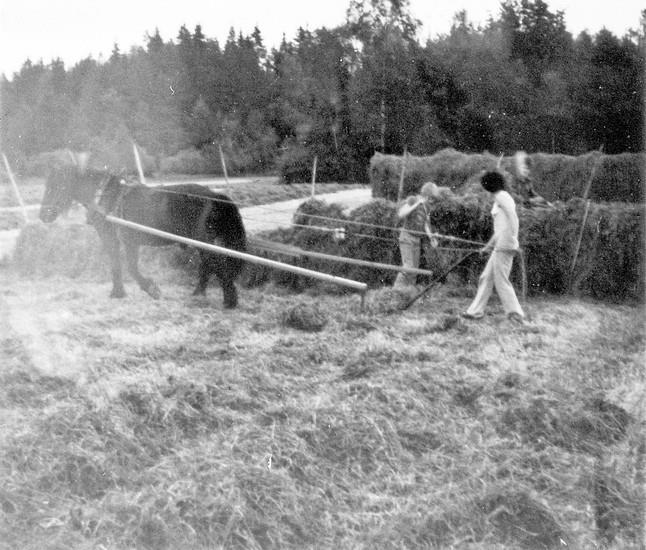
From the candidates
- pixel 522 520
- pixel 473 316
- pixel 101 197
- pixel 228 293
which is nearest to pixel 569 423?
pixel 522 520

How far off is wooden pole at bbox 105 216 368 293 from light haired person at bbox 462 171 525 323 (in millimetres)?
1350

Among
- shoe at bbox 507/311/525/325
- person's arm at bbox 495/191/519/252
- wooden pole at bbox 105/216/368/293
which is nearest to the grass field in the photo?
wooden pole at bbox 105/216/368/293

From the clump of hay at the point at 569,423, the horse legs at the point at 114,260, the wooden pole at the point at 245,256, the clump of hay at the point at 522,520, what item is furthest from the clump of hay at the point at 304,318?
the clump of hay at the point at 522,520

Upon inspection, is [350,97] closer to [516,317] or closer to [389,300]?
[389,300]

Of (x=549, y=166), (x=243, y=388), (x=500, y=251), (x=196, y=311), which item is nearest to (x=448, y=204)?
(x=500, y=251)

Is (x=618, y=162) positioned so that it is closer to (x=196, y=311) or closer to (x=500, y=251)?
(x=500, y=251)

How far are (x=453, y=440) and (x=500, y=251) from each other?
4.31 meters

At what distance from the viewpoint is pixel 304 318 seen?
8344 mm

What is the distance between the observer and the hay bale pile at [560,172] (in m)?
20.0

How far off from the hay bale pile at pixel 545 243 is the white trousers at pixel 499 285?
1.60m

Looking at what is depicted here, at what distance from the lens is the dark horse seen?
9828mm

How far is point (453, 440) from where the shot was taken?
5008 millimetres

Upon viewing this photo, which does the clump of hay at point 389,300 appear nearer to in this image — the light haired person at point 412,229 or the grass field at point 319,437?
the light haired person at point 412,229

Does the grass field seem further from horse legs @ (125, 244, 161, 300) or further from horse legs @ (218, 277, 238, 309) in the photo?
horse legs @ (125, 244, 161, 300)
